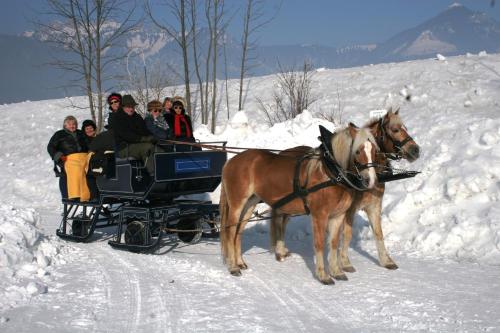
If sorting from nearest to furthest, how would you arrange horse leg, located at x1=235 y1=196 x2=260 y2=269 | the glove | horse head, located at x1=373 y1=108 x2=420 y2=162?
horse head, located at x1=373 y1=108 x2=420 y2=162
horse leg, located at x1=235 y1=196 x2=260 y2=269
the glove

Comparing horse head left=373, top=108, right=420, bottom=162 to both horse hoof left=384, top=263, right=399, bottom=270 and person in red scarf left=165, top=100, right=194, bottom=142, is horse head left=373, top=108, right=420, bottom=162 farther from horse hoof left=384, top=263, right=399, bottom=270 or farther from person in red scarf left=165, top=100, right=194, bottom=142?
person in red scarf left=165, top=100, right=194, bottom=142

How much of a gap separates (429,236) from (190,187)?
362 centimetres

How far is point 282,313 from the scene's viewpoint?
15.6 feet

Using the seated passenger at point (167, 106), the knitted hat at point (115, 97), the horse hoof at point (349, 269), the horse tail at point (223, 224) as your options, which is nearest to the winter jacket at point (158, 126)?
the seated passenger at point (167, 106)

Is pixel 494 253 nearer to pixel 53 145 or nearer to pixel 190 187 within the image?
pixel 190 187

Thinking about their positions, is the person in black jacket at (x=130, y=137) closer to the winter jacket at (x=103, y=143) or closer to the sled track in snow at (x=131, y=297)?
the winter jacket at (x=103, y=143)

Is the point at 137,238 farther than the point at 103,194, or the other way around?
the point at 103,194

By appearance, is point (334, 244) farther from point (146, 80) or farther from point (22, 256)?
point (146, 80)

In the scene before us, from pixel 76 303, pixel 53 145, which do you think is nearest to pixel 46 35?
pixel 53 145

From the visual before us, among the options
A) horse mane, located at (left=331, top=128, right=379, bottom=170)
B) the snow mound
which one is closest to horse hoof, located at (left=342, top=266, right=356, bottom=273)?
horse mane, located at (left=331, top=128, right=379, bottom=170)

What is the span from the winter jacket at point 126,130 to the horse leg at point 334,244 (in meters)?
3.02

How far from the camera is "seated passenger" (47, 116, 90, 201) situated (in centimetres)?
848

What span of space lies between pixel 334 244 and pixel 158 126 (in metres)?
3.77

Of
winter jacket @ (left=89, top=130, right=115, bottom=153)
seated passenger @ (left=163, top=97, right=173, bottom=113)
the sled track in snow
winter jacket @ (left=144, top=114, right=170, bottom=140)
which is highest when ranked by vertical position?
seated passenger @ (left=163, top=97, right=173, bottom=113)
